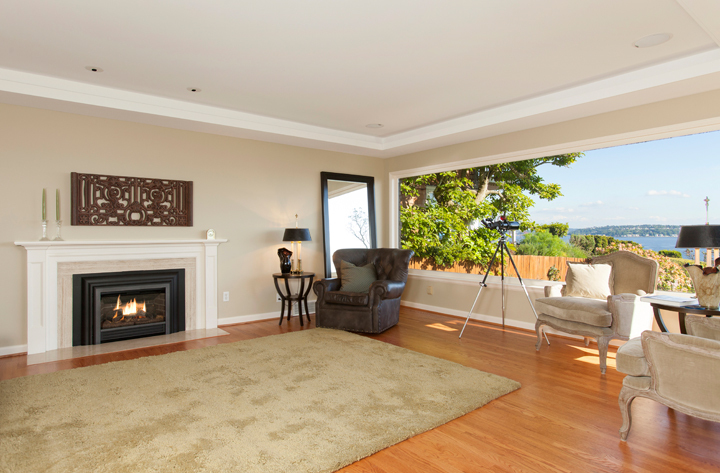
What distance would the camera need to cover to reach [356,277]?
530 cm

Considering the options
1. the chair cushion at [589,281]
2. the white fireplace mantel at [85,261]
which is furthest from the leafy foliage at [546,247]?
the white fireplace mantel at [85,261]

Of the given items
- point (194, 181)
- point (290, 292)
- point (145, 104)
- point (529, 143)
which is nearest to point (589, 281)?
point (529, 143)

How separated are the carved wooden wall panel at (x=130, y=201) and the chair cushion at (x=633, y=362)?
456cm

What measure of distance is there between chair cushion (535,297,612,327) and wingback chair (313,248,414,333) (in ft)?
5.46

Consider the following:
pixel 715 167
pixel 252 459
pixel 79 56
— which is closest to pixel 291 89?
pixel 79 56

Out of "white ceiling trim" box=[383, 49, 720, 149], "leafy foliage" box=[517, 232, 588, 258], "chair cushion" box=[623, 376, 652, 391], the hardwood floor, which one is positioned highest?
"white ceiling trim" box=[383, 49, 720, 149]

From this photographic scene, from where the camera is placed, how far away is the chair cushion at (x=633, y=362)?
2.36 metres

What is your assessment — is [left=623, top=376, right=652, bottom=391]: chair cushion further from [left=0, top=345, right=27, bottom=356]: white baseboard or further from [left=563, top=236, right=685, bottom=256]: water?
[left=0, top=345, right=27, bottom=356]: white baseboard

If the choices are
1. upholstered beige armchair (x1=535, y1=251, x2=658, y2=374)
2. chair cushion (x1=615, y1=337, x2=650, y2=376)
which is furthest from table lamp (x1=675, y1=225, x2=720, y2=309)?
chair cushion (x1=615, y1=337, x2=650, y2=376)

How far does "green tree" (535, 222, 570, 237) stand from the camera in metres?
5.05

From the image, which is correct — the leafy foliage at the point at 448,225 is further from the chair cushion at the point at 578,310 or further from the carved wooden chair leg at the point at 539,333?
the chair cushion at the point at 578,310

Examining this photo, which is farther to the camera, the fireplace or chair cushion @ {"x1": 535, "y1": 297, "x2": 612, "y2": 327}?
the fireplace

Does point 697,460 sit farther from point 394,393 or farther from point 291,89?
point 291,89

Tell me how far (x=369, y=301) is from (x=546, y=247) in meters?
2.29
